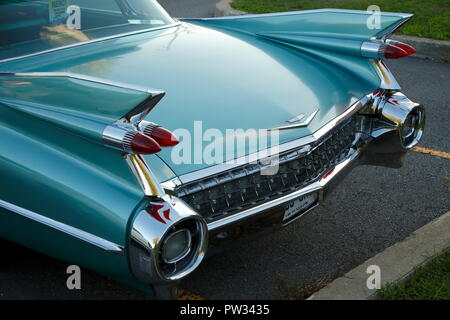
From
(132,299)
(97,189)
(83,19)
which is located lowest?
(132,299)

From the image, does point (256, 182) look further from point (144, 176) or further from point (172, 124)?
point (144, 176)

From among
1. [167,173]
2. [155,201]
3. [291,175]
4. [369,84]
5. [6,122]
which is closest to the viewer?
[155,201]

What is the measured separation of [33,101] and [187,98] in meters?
0.72

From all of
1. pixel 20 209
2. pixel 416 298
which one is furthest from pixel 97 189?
pixel 416 298

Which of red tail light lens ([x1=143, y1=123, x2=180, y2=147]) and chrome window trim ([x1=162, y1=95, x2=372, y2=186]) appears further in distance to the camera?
chrome window trim ([x1=162, y1=95, x2=372, y2=186])

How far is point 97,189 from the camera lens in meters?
2.50

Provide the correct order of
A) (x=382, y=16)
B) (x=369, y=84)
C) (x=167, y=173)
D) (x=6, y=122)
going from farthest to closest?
1. (x=382, y=16)
2. (x=369, y=84)
3. (x=6, y=122)
4. (x=167, y=173)

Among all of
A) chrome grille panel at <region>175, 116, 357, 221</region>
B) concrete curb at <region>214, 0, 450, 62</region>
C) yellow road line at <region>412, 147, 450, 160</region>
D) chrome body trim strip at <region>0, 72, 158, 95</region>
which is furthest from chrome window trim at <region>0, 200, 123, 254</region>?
concrete curb at <region>214, 0, 450, 62</region>

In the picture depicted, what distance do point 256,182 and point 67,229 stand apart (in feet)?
2.72

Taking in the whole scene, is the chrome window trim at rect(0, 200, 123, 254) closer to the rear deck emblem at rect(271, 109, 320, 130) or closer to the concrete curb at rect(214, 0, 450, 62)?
the rear deck emblem at rect(271, 109, 320, 130)

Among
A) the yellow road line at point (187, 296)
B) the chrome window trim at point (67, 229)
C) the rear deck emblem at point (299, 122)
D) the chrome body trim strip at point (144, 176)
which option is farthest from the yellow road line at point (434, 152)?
the chrome window trim at point (67, 229)

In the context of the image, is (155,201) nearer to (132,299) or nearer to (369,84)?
(132,299)

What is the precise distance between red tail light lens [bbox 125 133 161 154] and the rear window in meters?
1.28

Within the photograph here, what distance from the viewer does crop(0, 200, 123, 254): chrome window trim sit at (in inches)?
96.9
